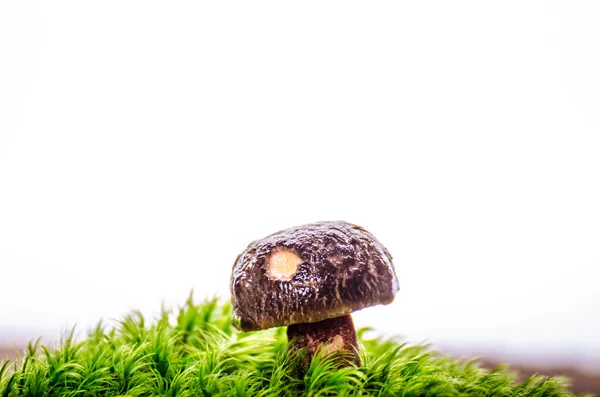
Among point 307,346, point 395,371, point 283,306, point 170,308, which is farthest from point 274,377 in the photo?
point 170,308

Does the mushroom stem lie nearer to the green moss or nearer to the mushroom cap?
the green moss

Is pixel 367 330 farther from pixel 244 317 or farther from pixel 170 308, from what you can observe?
pixel 170 308

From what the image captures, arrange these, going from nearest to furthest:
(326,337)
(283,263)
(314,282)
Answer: (314,282)
(283,263)
(326,337)

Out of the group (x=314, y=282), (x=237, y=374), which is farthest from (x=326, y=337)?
(x=237, y=374)

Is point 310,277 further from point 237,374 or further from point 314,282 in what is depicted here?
point 237,374

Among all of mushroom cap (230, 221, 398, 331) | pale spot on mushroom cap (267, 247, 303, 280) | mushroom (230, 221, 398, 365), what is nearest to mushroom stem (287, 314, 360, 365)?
mushroom (230, 221, 398, 365)

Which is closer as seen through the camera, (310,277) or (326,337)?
(310,277)
